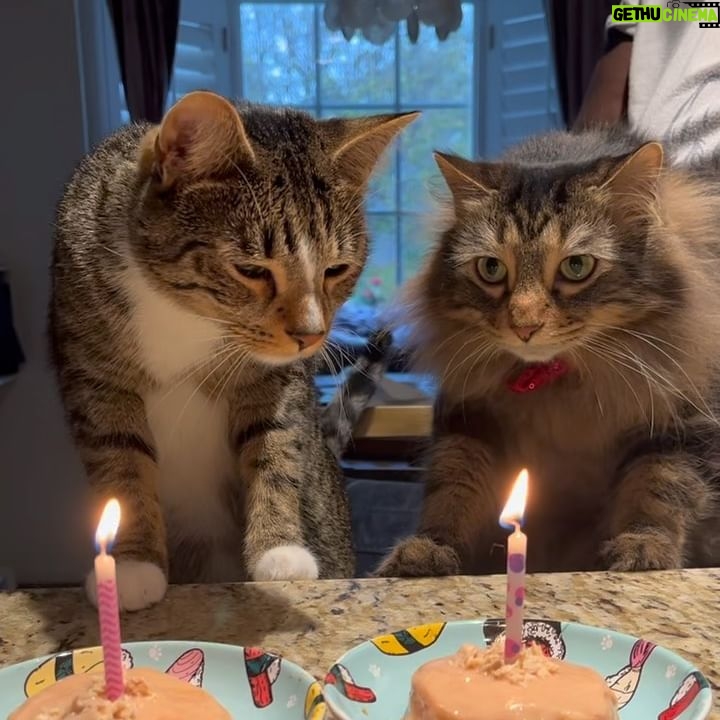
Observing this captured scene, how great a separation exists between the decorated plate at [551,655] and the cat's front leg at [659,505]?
0.47 m

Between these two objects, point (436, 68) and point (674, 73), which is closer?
point (674, 73)

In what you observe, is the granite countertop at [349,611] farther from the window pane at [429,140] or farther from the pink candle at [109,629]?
the window pane at [429,140]

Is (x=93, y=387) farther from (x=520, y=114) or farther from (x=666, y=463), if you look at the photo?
(x=520, y=114)

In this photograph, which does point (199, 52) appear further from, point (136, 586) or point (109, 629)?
point (109, 629)

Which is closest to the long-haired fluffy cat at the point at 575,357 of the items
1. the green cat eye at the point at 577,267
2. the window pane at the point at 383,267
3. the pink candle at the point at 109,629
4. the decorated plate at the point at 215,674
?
the green cat eye at the point at 577,267

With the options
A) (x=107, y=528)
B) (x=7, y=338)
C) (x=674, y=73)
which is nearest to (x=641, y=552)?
(x=107, y=528)

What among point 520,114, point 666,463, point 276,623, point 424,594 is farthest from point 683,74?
point 520,114

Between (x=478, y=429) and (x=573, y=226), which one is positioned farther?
(x=478, y=429)

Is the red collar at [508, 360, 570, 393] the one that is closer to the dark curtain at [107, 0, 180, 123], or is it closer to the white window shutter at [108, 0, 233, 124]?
the dark curtain at [107, 0, 180, 123]

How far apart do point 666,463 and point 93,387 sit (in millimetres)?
849

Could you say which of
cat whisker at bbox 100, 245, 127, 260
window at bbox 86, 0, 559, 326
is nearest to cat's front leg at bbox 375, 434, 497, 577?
cat whisker at bbox 100, 245, 127, 260

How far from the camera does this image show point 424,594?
3.15ft

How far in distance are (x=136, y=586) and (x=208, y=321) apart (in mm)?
357

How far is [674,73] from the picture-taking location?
1.65 metres
